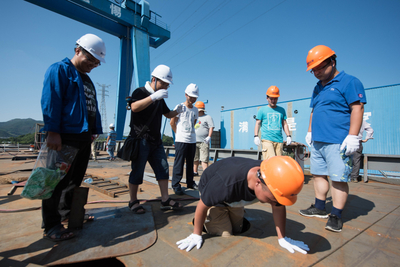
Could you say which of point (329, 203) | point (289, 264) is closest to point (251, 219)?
point (289, 264)

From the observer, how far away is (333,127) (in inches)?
81.5

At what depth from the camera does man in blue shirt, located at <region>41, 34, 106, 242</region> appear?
4.99 ft

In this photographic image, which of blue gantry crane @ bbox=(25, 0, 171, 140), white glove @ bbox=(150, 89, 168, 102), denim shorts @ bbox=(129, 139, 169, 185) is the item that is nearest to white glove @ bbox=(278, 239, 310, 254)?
denim shorts @ bbox=(129, 139, 169, 185)

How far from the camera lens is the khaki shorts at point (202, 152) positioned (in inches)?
193

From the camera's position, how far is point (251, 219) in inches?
81.0

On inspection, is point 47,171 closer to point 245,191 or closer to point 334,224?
point 245,191

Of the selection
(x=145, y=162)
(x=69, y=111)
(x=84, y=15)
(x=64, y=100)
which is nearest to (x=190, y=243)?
(x=145, y=162)

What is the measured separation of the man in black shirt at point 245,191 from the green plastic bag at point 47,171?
43.5 inches

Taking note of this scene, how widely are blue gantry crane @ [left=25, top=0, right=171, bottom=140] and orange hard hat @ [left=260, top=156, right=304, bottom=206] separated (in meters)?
14.1

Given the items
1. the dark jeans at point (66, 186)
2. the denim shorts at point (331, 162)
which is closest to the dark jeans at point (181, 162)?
the dark jeans at point (66, 186)

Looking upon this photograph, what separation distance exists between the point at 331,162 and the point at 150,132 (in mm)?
2066

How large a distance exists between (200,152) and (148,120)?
2.81m

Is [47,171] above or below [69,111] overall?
below

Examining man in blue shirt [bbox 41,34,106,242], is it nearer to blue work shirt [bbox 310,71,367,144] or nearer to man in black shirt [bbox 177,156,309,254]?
man in black shirt [bbox 177,156,309,254]
